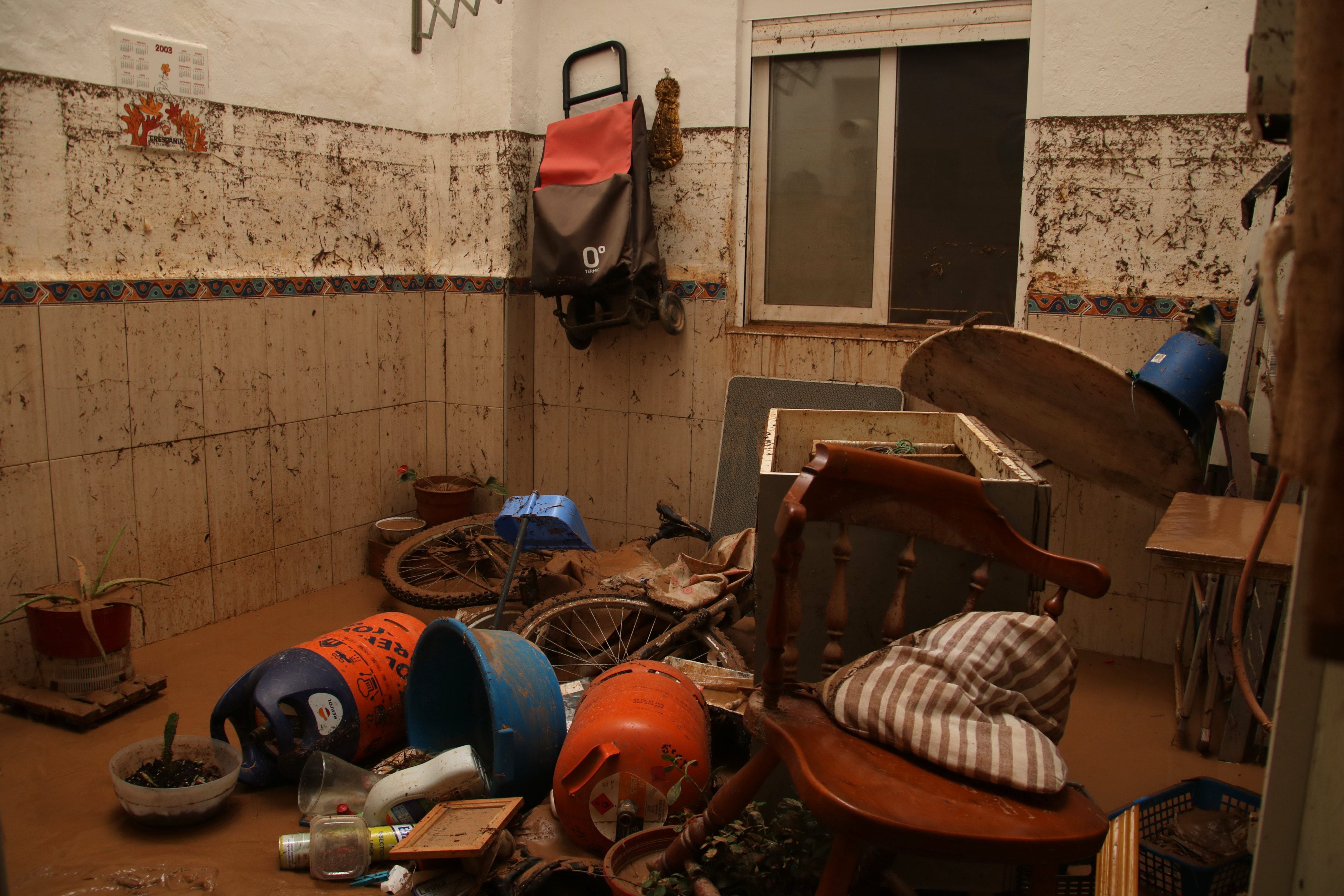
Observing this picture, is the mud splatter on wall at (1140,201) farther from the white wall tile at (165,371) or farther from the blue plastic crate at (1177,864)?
the white wall tile at (165,371)

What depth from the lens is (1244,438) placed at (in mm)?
2670

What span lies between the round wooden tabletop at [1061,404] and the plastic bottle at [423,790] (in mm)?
1930

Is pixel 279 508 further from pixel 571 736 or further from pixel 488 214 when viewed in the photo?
pixel 571 736

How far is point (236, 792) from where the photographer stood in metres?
2.82

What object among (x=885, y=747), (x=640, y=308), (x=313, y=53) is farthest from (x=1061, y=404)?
(x=313, y=53)

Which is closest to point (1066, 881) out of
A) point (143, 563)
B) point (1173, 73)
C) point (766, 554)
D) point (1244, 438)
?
point (766, 554)

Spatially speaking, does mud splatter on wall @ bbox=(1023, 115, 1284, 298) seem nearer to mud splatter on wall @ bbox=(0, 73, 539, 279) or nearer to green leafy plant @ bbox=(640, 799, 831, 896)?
mud splatter on wall @ bbox=(0, 73, 539, 279)

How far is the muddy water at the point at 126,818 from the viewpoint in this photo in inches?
93.0

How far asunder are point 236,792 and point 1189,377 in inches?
131

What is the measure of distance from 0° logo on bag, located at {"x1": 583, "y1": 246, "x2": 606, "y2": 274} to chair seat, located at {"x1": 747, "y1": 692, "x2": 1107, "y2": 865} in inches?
112

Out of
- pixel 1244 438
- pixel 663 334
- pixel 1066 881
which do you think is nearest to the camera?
pixel 1066 881

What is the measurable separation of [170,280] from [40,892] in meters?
2.34

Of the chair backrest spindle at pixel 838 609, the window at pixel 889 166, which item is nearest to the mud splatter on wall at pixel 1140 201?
the window at pixel 889 166

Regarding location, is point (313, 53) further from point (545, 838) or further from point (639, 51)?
point (545, 838)
